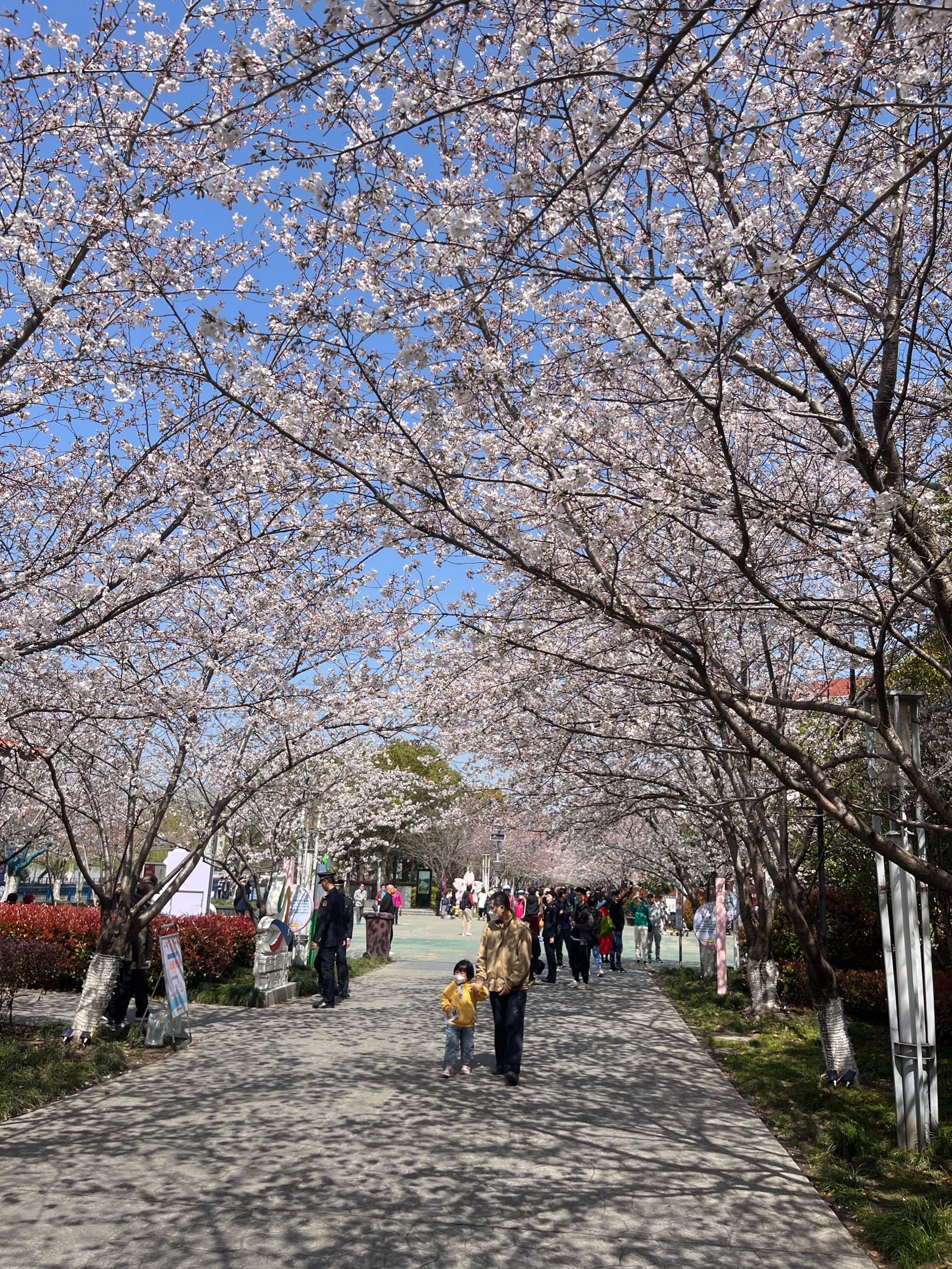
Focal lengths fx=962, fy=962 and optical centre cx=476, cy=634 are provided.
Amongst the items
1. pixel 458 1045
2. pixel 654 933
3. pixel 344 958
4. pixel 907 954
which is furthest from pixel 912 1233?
pixel 654 933

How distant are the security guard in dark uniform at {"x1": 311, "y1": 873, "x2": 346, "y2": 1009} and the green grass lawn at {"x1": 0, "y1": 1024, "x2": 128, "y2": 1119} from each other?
154 inches

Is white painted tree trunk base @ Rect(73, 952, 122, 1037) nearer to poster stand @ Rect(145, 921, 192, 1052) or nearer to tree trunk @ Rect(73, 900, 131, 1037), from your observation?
tree trunk @ Rect(73, 900, 131, 1037)

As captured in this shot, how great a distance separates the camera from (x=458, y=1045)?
9.09 metres

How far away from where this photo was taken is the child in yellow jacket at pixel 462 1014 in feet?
29.5

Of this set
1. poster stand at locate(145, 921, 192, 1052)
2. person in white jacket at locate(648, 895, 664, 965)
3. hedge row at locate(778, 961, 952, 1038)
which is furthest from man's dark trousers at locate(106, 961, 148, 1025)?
person in white jacket at locate(648, 895, 664, 965)

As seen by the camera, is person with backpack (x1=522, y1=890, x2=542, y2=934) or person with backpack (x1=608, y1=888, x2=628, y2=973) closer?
person with backpack (x1=522, y1=890, x2=542, y2=934)

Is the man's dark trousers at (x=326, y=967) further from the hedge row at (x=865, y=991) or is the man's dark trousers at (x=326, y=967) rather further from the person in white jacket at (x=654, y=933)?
the person in white jacket at (x=654, y=933)

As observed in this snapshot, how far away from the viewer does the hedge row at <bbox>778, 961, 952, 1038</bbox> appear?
10.3 m

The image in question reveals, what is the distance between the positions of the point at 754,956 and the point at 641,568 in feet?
26.2

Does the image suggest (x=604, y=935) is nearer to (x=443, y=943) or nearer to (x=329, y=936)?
(x=329, y=936)

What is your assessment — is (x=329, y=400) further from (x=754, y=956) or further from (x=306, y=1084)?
(x=754, y=956)

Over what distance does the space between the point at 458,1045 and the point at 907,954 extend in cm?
421

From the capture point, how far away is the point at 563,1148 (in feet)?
21.6

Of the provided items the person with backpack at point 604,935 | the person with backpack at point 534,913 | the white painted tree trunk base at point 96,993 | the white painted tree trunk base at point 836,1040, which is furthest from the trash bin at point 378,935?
the white painted tree trunk base at point 836,1040
